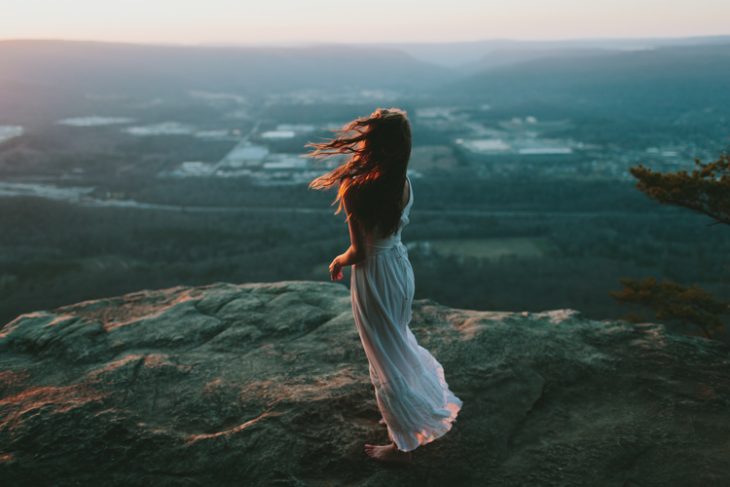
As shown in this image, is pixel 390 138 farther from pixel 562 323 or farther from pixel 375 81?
pixel 375 81

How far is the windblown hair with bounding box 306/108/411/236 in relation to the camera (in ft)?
11.4

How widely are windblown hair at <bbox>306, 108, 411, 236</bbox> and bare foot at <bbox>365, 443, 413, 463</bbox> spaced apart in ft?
5.91

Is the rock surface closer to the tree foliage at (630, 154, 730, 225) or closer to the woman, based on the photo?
the woman

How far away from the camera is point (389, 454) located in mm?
4223

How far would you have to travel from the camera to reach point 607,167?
63125 mm

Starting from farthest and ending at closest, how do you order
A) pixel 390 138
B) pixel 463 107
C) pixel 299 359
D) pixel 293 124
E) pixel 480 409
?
1. pixel 463 107
2. pixel 293 124
3. pixel 299 359
4. pixel 480 409
5. pixel 390 138

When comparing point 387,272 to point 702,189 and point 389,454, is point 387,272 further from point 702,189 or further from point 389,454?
point 702,189

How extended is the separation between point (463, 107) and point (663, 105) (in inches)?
1966

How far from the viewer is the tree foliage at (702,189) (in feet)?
23.9

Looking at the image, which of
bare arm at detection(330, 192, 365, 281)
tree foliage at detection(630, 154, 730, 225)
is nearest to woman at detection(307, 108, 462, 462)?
bare arm at detection(330, 192, 365, 281)

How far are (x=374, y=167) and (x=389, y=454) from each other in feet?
7.66

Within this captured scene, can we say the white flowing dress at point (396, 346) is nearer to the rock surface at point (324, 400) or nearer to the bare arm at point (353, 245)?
the bare arm at point (353, 245)

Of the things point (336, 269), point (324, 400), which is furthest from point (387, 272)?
point (324, 400)

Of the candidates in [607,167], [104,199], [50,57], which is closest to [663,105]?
[607,167]
